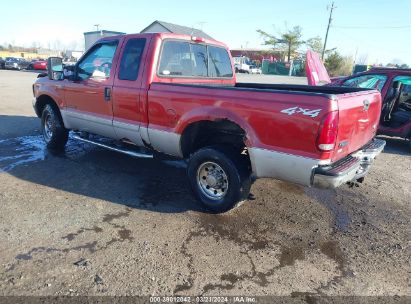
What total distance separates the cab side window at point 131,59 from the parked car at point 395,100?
572cm

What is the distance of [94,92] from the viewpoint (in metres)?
5.20

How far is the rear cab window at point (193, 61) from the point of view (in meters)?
4.71

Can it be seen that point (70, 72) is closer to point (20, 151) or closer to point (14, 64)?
point (20, 151)

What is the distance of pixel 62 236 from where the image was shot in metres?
3.47

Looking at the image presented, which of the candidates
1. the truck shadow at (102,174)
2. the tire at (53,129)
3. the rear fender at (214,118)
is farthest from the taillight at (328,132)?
the tire at (53,129)

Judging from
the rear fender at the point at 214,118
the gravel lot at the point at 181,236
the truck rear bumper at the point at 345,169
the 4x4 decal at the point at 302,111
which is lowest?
the gravel lot at the point at 181,236

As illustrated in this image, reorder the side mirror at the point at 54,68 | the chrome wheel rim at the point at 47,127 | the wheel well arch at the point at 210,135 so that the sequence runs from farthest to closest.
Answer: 1. the chrome wheel rim at the point at 47,127
2. the side mirror at the point at 54,68
3. the wheel well arch at the point at 210,135

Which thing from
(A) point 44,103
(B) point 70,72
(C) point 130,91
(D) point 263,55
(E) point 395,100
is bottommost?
(A) point 44,103

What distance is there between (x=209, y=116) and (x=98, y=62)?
2470 millimetres

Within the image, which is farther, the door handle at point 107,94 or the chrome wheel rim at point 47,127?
the chrome wheel rim at point 47,127

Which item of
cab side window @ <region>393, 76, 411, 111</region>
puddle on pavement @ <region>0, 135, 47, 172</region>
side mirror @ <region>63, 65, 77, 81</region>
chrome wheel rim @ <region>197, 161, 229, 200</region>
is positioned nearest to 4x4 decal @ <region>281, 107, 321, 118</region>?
chrome wheel rim @ <region>197, 161, 229, 200</region>

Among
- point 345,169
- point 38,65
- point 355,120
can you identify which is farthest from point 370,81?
point 38,65

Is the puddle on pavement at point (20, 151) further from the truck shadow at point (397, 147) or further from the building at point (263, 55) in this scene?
the building at point (263, 55)

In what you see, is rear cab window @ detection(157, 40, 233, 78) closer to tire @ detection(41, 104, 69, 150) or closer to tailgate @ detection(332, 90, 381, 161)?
tailgate @ detection(332, 90, 381, 161)
